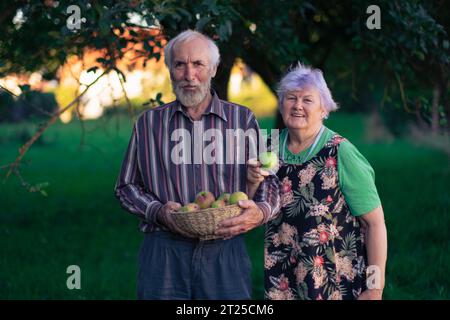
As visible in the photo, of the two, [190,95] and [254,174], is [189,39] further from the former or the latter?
[254,174]

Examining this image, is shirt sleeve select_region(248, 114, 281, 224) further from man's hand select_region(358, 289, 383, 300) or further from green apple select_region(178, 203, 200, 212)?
man's hand select_region(358, 289, 383, 300)

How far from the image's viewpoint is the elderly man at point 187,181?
12.0 ft

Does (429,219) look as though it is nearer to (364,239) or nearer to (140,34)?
(140,34)

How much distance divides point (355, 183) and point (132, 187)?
1099 millimetres

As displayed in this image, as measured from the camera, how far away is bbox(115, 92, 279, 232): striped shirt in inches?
145

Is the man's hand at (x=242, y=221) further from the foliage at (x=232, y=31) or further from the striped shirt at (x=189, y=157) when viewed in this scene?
the foliage at (x=232, y=31)

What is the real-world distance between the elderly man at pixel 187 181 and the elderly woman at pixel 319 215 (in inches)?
8.0

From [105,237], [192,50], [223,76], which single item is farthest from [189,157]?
[105,237]

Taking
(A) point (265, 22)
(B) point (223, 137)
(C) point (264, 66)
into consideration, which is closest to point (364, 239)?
(B) point (223, 137)

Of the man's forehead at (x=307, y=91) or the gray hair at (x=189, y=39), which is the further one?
the man's forehead at (x=307, y=91)

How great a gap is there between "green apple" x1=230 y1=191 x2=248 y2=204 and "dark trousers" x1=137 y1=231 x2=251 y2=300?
0.27m

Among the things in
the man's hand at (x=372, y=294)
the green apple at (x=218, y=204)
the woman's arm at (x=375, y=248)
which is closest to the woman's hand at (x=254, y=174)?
the green apple at (x=218, y=204)
